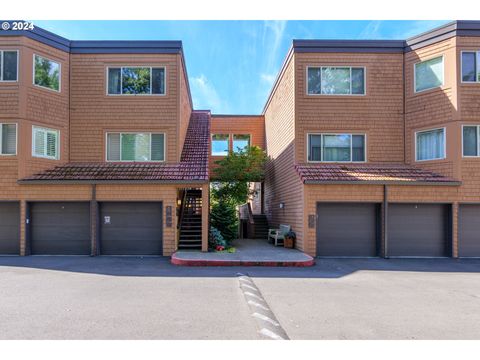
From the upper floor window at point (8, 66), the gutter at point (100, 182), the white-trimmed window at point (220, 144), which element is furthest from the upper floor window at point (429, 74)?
the upper floor window at point (8, 66)

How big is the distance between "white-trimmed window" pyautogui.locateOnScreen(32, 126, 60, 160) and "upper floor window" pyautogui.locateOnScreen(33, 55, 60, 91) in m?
1.81

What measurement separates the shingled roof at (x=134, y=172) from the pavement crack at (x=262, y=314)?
5870mm

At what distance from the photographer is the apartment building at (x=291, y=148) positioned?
1297 cm

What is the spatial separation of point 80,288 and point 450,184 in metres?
12.9

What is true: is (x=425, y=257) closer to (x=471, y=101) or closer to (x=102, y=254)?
(x=471, y=101)

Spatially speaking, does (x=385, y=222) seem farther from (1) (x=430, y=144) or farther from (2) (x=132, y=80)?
(2) (x=132, y=80)

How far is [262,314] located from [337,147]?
992 centimetres

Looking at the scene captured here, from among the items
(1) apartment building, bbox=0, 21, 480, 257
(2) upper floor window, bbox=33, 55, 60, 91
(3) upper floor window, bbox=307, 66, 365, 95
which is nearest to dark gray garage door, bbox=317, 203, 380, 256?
(1) apartment building, bbox=0, 21, 480, 257

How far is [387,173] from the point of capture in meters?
13.5

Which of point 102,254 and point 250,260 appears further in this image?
point 102,254

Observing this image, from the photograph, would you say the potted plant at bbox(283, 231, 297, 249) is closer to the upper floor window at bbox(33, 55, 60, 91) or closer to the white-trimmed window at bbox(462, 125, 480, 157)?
the white-trimmed window at bbox(462, 125, 480, 157)

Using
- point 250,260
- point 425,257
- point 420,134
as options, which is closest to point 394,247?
point 425,257

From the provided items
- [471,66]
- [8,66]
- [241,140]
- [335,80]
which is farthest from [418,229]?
[8,66]

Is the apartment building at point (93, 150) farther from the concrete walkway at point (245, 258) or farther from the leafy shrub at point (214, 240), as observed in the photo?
the concrete walkway at point (245, 258)
